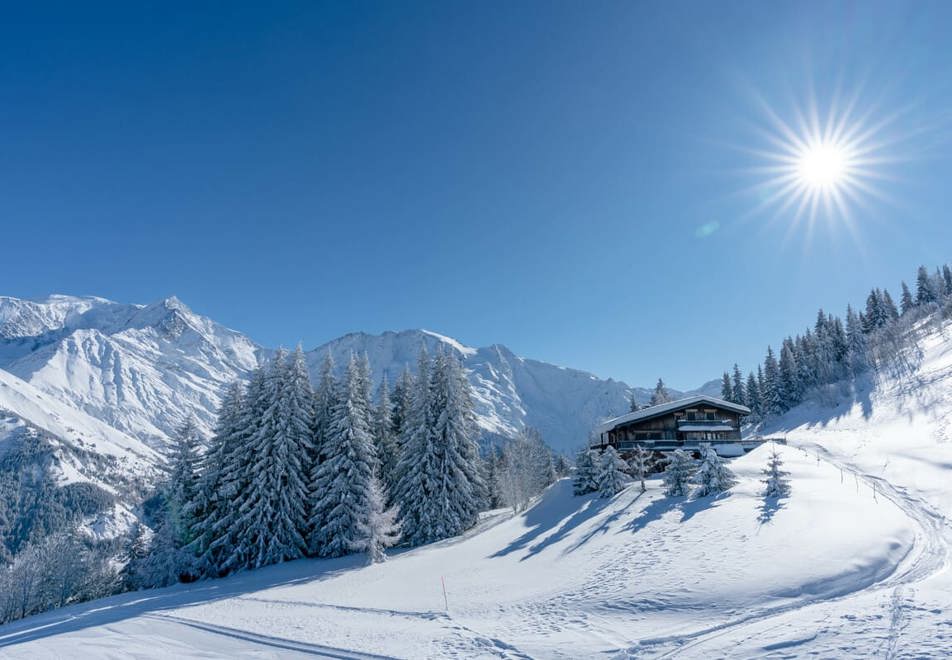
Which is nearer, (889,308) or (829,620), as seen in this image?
(829,620)

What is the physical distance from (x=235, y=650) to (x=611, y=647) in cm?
1206

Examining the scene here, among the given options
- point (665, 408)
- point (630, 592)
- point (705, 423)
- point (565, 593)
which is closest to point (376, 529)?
point (565, 593)

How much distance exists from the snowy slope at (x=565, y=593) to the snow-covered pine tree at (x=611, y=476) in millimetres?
4401

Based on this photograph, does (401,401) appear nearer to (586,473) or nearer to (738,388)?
(586,473)

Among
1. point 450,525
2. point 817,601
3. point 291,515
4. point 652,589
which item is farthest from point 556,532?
point 291,515

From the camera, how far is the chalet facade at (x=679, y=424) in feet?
152

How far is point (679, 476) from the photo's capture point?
28891 mm

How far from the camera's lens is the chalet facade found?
152 feet

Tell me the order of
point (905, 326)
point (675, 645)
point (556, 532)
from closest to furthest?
point (675, 645), point (556, 532), point (905, 326)

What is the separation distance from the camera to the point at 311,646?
48.6 feet

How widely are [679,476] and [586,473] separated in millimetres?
11180

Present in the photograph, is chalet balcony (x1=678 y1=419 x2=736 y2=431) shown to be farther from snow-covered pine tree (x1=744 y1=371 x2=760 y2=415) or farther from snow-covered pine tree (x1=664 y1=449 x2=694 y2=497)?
snow-covered pine tree (x1=744 y1=371 x2=760 y2=415)

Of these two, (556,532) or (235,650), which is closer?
(235,650)

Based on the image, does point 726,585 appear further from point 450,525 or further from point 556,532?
point 450,525
